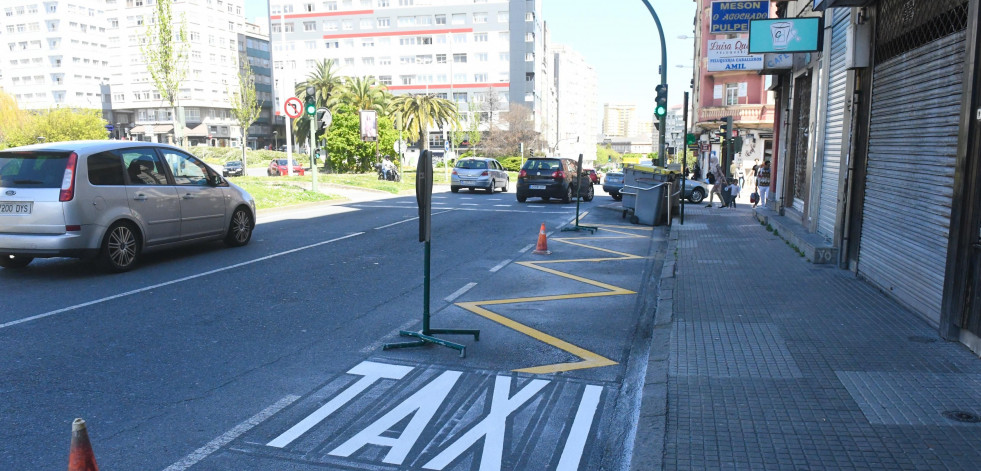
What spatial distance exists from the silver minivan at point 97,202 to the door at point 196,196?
17mm

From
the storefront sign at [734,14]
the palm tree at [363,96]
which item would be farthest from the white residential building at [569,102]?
the storefront sign at [734,14]

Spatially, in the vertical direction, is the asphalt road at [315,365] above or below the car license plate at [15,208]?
below

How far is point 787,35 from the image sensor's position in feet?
38.9

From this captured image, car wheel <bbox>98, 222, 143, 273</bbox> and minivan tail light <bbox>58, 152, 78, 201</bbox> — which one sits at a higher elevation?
minivan tail light <bbox>58, 152, 78, 201</bbox>

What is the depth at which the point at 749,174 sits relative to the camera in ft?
148

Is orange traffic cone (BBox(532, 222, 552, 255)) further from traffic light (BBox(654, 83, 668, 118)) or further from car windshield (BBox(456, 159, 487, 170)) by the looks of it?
car windshield (BBox(456, 159, 487, 170))

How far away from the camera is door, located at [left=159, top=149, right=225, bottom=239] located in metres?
Answer: 10.4

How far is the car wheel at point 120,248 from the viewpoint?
29.4 feet

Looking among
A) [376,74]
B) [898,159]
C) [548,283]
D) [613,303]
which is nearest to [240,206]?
[548,283]

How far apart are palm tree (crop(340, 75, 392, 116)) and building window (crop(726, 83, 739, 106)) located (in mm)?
25747

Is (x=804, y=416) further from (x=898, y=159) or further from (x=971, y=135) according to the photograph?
(x=898, y=159)

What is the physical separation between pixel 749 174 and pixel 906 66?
3917cm

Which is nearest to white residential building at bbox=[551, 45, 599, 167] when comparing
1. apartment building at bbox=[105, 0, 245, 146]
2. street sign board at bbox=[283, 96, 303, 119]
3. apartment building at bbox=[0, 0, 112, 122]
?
apartment building at bbox=[105, 0, 245, 146]

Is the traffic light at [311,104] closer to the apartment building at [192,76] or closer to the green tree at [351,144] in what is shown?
the green tree at [351,144]
